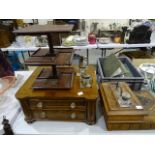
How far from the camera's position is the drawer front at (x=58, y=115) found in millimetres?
885

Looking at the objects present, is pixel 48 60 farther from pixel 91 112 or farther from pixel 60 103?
pixel 91 112

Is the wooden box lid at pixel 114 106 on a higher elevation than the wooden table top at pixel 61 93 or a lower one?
lower

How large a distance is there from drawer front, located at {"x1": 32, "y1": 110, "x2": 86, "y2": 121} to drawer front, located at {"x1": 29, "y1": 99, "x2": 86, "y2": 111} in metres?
0.03

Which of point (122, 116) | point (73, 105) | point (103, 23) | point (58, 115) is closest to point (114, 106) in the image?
point (122, 116)

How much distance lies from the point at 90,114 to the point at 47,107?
247 millimetres

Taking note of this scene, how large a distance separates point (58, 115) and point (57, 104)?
9 centimetres

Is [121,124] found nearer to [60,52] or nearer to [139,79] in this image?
[139,79]

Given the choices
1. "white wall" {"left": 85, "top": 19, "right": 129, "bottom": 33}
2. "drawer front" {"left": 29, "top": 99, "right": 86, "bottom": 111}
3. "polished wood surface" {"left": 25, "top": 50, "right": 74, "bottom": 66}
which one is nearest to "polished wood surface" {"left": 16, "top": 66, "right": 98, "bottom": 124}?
"drawer front" {"left": 29, "top": 99, "right": 86, "bottom": 111}

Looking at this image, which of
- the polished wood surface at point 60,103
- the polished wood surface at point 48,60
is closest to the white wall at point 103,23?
the polished wood surface at point 48,60

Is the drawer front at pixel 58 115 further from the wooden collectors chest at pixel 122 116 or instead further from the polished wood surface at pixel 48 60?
the polished wood surface at pixel 48 60

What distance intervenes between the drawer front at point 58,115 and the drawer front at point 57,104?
0.10 feet

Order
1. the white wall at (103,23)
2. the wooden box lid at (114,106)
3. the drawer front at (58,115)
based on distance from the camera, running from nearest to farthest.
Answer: the wooden box lid at (114,106)
the drawer front at (58,115)
the white wall at (103,23)

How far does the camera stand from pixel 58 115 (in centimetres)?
90

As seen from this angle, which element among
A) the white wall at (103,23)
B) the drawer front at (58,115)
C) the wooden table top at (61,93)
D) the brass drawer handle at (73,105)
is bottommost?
the drawer front at (58,115)
